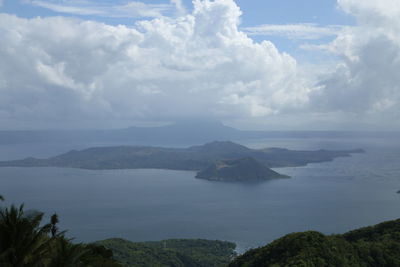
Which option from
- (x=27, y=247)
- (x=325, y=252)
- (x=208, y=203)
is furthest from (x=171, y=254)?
(x=208, y=203)

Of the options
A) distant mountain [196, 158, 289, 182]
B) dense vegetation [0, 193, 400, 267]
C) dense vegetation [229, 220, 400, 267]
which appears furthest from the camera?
distant mountain [196, 158, 289, 182]

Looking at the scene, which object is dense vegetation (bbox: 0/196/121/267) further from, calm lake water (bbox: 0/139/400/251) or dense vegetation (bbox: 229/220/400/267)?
calm lake water (bbox: 0/139/400/251)

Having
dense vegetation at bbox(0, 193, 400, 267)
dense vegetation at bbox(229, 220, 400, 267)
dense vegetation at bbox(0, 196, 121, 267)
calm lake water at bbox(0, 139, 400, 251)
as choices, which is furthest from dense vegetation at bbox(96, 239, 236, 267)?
dense vegetation at bbox(0, 196, 121, 267)

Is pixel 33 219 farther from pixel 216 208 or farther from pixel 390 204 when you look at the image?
pixel 390 204

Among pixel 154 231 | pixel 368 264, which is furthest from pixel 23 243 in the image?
pixel 154 231

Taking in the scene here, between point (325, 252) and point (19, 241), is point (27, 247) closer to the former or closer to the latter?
point (19, 241)

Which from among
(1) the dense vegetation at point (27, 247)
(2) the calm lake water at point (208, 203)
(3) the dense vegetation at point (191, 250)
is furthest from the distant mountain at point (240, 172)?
(1) the dense vegetation at point (27, 247)

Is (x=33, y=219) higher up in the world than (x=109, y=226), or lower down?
higher up
